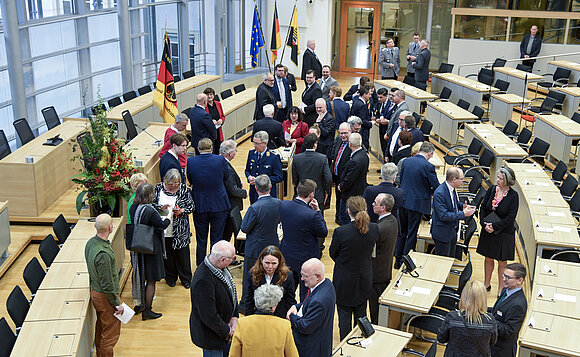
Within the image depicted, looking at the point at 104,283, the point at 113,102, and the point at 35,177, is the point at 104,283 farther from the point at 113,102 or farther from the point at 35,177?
the point at 113,102

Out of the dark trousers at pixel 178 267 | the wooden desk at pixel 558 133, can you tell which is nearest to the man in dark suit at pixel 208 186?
the dark trousers at pixel 178 267

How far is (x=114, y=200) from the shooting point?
7.97 metres

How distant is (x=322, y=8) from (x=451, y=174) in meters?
14.9

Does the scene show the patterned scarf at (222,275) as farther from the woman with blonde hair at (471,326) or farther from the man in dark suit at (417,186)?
the man in dark suit at (417,186)

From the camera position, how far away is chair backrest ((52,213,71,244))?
280 inches

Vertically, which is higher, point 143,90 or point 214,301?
point 143,90

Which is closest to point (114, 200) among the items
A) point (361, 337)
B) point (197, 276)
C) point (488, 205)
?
point (197, 276)

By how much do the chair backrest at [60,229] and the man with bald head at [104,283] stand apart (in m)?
1.63

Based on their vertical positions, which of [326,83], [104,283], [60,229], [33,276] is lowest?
[33,276]

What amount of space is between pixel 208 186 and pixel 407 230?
8.69 feet

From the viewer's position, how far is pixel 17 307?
5590 millimetres

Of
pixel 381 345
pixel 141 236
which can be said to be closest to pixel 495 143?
pixel 381 345

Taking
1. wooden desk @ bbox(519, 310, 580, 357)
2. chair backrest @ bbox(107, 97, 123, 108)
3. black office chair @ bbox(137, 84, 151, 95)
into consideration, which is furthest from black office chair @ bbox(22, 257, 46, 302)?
black office chair @ bbox(137, 84, 151, 95)

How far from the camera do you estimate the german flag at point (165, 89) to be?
10453mm
